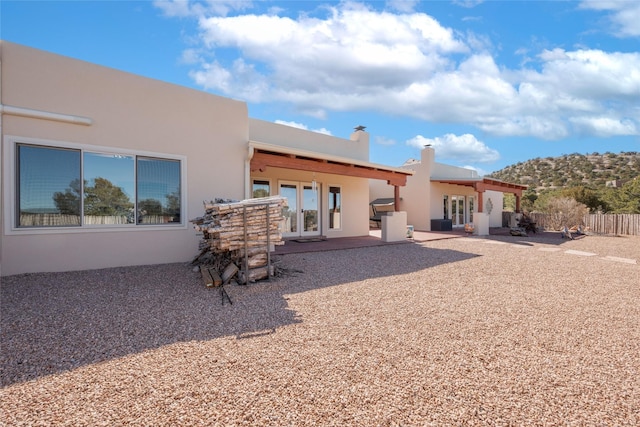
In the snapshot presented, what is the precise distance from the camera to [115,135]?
286 inches

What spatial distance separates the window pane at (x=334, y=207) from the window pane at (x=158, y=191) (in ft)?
23.1

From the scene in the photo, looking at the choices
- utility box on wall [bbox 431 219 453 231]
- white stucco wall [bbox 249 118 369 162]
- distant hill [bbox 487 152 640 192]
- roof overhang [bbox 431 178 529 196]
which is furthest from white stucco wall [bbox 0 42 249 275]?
distant hill [bbox 487 152 640 192]

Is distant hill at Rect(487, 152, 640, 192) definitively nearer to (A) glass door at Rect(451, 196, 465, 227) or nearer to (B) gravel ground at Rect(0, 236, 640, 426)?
(A) glass door at Rect(451, 196, 465, 227)

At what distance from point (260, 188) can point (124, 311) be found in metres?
7.87

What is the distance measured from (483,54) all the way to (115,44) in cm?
1188

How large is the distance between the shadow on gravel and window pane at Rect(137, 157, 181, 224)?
1239 mm

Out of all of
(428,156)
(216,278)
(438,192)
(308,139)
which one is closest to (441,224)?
(438,192)

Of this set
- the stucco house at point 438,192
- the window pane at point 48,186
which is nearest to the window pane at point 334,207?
the stucco house at point 438,192

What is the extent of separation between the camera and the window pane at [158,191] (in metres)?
7.63

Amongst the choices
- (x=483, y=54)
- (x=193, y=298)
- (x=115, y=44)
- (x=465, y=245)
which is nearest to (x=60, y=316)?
(x=193, y=298)

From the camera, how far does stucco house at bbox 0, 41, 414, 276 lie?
6.29 meters

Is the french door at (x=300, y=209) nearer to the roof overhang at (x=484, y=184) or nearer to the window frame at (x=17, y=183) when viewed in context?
the window frame at (x=17, y=183)

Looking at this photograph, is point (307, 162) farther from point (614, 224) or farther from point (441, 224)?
point (614, 224)

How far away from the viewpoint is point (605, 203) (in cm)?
2700
